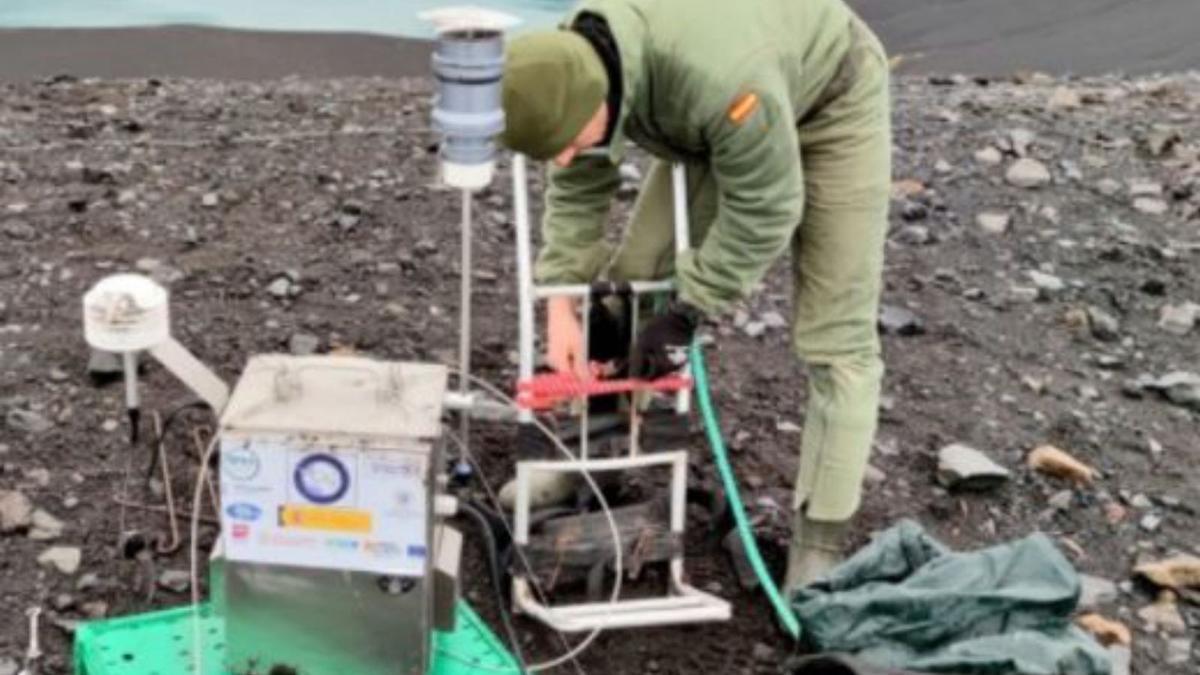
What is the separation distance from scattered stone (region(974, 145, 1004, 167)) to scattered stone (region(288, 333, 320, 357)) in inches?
127

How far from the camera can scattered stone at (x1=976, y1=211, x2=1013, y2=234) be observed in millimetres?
6484

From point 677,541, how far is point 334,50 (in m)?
6.12

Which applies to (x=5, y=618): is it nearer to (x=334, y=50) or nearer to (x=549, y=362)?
(x=549, y=362)

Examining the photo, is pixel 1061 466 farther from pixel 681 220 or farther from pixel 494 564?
pixel 494 564

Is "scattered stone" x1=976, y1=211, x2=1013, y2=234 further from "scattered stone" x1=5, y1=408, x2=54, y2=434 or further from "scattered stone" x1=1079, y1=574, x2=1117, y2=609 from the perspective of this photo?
"scattered stone" x1=5, y1=408, x2=54, y2=434

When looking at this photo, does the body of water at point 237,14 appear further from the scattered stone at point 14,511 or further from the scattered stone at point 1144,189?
the scattered stone at point 14,511

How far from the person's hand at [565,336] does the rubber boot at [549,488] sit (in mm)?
323

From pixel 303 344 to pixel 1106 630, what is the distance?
2.49 meters

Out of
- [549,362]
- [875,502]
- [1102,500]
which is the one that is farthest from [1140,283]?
[549,362]

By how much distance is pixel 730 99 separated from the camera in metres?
3.37

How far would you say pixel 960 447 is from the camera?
4875mm

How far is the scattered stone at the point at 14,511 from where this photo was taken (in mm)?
4203

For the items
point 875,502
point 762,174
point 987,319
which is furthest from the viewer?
point 987,319

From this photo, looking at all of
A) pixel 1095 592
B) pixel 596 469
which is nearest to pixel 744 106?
pixel 596 469
